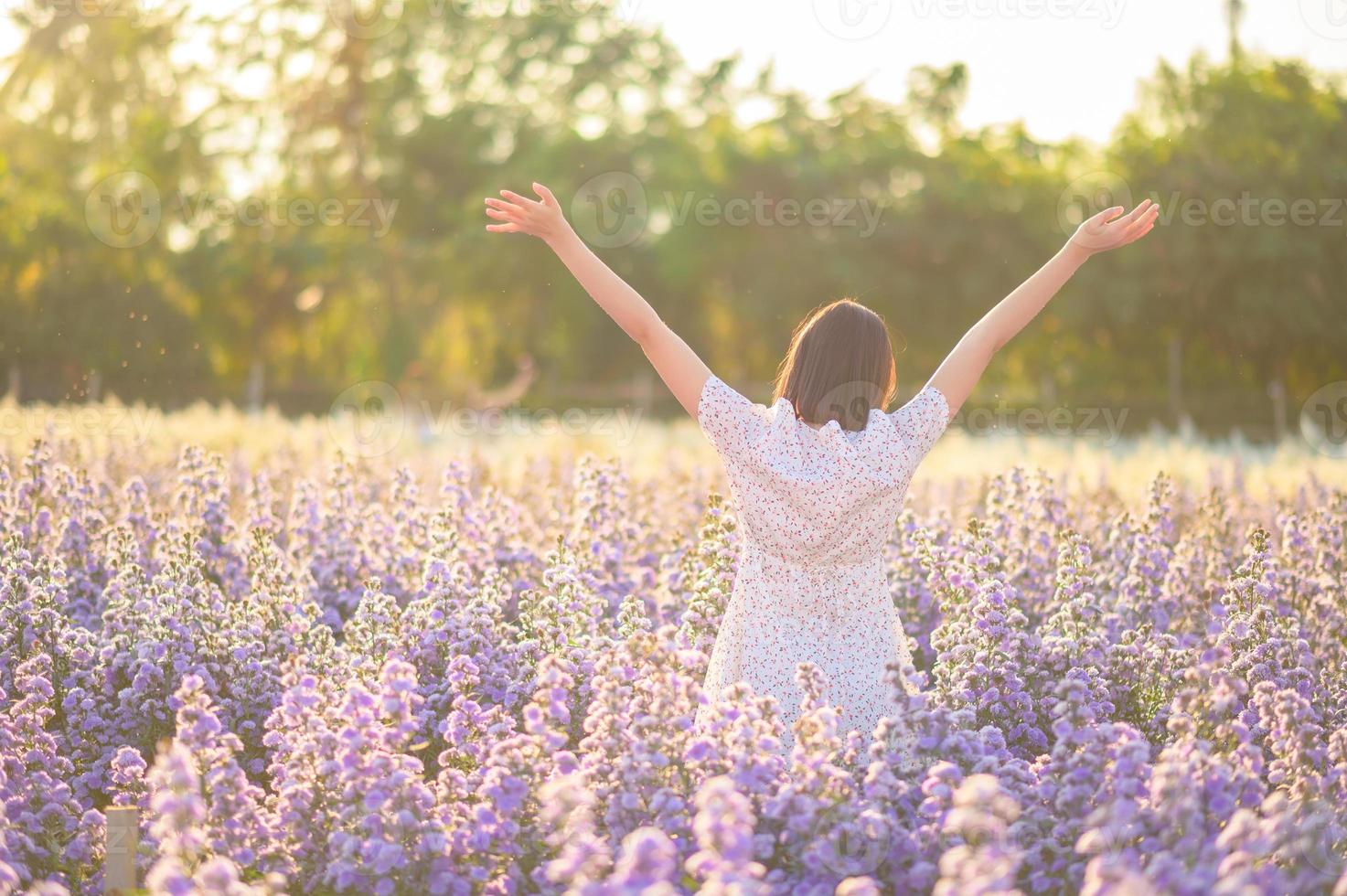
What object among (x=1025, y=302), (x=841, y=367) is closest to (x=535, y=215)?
(x=841, y=367)

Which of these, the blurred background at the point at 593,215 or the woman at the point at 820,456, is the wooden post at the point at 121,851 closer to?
the woman at the point at 820,456

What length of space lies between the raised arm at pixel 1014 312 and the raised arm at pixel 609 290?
823 mm

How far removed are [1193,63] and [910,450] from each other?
86.6ft

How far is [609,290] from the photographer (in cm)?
420

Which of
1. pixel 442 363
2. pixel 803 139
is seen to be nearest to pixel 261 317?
pixel 442 363

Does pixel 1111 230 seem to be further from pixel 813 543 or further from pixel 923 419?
pixel 813 543

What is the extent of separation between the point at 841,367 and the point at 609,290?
0.77m

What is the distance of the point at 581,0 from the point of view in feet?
114

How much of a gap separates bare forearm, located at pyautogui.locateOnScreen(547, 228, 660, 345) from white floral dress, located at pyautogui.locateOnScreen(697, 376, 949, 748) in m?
0.30

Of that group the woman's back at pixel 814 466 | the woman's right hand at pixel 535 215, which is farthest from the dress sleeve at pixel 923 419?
the woman's right hand at pixel 535 215

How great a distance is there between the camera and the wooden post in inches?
140

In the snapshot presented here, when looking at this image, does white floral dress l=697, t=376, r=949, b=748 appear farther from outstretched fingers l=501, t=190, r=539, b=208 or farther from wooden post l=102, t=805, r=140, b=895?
wooden post l=102, t=805, r=140, b=895

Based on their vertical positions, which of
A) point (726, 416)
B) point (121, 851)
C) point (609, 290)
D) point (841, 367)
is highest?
point (609, 290)

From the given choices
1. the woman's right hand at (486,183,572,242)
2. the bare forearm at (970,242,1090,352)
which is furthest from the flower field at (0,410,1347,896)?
the woman's right hand at (486,183,572,242)
